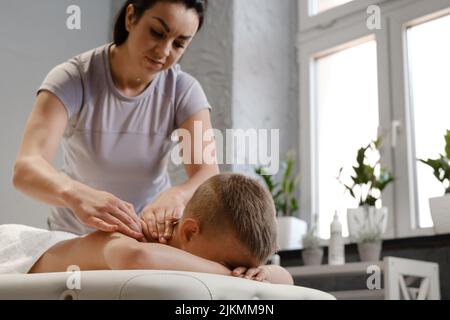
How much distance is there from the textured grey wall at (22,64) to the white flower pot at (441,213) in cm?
191

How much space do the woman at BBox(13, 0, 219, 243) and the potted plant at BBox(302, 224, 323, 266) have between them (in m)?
1.26

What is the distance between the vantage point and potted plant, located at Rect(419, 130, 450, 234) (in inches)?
106

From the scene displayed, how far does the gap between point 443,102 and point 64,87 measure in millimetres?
1940

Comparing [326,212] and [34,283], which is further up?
[326,212]

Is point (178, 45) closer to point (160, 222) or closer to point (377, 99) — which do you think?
point (160, 222)

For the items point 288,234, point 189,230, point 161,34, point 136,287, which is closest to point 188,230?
point 189,230

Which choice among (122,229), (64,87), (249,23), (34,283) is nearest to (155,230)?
(122,229)

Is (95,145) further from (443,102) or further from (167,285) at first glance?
(443,102)

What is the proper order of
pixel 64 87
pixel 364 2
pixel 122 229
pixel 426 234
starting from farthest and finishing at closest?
pixel 364 2 → pixel 426 234 → pixel 64 87 → pixel 122 229

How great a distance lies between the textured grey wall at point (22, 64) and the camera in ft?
10.9

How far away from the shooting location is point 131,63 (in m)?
1.74

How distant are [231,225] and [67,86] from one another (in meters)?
0.73

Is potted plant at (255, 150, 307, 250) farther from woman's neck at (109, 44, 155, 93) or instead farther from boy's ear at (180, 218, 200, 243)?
boy's ear at (180, 218, 200, 243)

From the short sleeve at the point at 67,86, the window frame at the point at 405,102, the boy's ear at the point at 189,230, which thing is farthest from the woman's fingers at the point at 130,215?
the window frame at the point at 405,102
